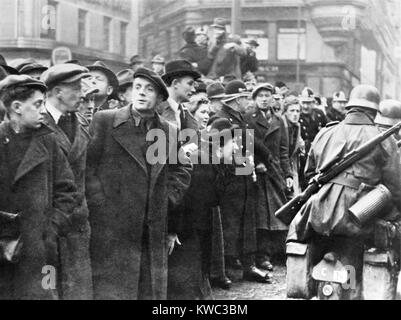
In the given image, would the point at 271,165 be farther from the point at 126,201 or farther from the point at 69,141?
the point at 69,141

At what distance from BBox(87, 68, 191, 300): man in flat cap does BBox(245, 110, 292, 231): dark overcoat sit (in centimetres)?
309

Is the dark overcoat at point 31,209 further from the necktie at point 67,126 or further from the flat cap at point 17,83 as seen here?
the necktie at point 67,126

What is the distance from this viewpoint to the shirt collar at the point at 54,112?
16.6 ft

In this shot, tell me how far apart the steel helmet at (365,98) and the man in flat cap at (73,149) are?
7.09 feet

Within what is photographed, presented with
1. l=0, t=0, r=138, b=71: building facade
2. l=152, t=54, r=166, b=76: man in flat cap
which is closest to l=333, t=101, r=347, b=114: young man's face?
l=152, t=54, r=166, b=76: man in flat cap

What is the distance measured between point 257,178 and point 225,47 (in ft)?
11.8

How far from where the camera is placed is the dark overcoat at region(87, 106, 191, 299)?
534cm

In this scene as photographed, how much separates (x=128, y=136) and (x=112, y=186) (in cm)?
37

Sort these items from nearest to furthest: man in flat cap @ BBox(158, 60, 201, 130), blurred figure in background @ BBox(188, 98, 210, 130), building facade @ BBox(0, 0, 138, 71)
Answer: man in flat cap @ BBox(158, 60, 201, 130) → blurred figure in background @ BBox(188, 98, 210, 130) → building facade @ BBox(0, 0, 138, 71)

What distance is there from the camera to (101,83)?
7.01 metres

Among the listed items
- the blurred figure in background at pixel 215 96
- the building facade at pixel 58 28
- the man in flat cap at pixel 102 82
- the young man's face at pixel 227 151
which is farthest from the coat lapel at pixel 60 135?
Answer: the blurred figure in background at pixel 215 96

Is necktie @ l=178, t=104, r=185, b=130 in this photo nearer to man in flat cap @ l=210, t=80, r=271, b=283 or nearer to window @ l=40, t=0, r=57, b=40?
man in flat cap @ l=210, t=80, r=271, b=283

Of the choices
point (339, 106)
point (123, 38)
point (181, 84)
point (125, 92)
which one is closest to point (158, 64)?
point (123, 38)

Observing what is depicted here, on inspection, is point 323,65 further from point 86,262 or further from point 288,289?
point 86,262
